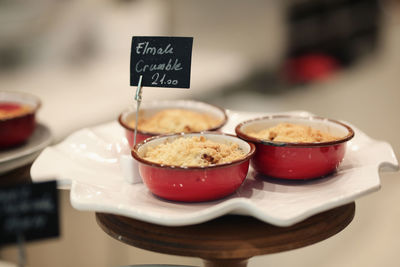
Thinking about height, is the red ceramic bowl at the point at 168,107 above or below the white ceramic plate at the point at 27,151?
above

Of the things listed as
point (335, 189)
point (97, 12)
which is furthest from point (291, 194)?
point (97, 12)

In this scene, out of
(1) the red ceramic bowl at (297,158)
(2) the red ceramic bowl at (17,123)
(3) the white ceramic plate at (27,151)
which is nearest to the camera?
(1) the red ceramic bowl at (297,158)

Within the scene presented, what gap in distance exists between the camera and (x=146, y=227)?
115cm

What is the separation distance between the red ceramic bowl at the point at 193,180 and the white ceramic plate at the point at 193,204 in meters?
0.02

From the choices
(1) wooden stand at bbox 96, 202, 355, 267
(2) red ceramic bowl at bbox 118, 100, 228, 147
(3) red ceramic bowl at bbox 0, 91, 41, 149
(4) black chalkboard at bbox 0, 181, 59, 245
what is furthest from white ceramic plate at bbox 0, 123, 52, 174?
(4) black chalkboard at bbox 0, 181, 59, 245

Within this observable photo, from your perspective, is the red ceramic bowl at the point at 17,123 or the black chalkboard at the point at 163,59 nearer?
the black chalkboard at the point at 163,59

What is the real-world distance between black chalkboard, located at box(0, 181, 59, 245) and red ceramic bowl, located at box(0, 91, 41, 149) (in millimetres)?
736

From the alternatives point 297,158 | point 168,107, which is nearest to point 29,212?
point 297,158

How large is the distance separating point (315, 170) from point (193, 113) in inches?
20.4

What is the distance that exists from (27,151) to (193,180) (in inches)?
22.4

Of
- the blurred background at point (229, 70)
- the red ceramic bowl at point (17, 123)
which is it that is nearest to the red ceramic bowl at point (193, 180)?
the red ceramic bowl at point (17, 123)

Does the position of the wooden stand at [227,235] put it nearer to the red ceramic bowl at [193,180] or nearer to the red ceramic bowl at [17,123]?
the red ceramic bowl at [193,180]

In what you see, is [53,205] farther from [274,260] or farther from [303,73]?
[303,73]

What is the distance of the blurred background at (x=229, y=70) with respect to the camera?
2.43 m
